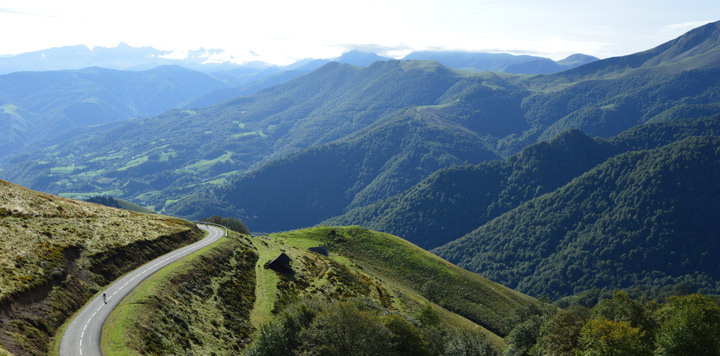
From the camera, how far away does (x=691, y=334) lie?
152 feet

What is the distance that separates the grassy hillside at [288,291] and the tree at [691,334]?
32.8 m

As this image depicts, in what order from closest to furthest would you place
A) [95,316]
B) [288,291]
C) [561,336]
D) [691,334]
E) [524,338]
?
[95,316] < [691,334] < [561,336] < [288,291] < [524,338]

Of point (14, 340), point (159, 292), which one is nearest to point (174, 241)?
point (159, 292)

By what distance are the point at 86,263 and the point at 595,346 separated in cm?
6350

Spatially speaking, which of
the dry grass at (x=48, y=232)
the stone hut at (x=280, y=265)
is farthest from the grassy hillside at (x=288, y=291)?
the dry grass at (x=48, y=232)

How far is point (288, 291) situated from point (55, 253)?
32542 millimetres

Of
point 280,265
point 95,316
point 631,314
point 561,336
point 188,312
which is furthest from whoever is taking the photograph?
point 280,265

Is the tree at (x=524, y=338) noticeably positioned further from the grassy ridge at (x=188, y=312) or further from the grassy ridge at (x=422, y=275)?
the grassy ridge at (x=188, y=312)

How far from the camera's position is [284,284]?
6962 centimetres

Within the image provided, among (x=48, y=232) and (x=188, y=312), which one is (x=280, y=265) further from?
(x=48, y=232)

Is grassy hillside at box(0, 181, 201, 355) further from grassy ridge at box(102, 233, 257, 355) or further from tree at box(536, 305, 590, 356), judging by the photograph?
tree at box(536, 305, 590, 356)

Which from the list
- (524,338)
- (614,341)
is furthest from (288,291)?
(614,341)

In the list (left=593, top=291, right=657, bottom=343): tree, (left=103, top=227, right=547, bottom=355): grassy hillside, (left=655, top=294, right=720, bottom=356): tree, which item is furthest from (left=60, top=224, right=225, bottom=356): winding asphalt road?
(left=593, top=291, right=657, bottom=343): tree

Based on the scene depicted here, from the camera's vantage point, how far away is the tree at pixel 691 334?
46.0 m
